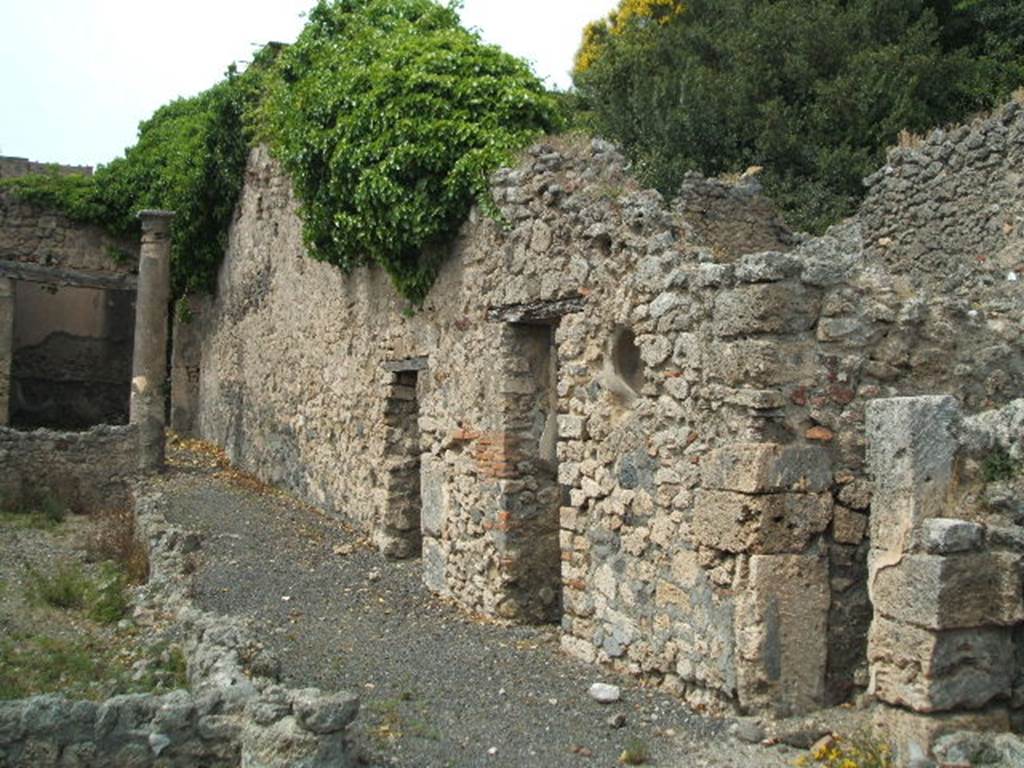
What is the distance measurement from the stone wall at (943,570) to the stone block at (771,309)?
82 centimetres

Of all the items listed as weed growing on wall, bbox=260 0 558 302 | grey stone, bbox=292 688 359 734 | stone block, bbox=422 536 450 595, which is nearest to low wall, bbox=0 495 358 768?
grey stone, bbox=292 688 359 734

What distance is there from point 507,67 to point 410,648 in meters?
5.18

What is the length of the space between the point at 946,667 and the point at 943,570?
0.43 m

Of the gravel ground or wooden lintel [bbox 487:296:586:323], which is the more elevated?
wooden lintel [bbox 487:296:586:323]

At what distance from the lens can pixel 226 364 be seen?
17562 millimetres

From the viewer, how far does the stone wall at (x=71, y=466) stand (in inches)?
547

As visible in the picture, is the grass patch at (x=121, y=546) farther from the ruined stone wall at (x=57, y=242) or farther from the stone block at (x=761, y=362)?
the ruined stone wall at (x=57, y=242)

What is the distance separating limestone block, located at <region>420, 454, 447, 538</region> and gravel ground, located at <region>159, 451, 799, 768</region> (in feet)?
1.79

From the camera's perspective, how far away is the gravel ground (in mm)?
5426

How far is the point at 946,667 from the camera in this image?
15.4 feet

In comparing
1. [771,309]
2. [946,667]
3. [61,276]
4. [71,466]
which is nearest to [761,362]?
[771,309]

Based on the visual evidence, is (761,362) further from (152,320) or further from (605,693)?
(152,320)

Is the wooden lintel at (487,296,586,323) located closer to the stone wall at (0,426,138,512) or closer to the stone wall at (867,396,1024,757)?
the stone wall at (867,396,1024,757)

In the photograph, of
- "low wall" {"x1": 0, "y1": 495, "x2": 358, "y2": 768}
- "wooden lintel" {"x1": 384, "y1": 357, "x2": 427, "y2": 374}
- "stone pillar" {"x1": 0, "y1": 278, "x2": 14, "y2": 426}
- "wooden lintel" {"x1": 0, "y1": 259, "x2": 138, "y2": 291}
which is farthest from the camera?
"wooden lintel" {"x1": 0, "y1": 259, "x2": 138, "y2": 291}
